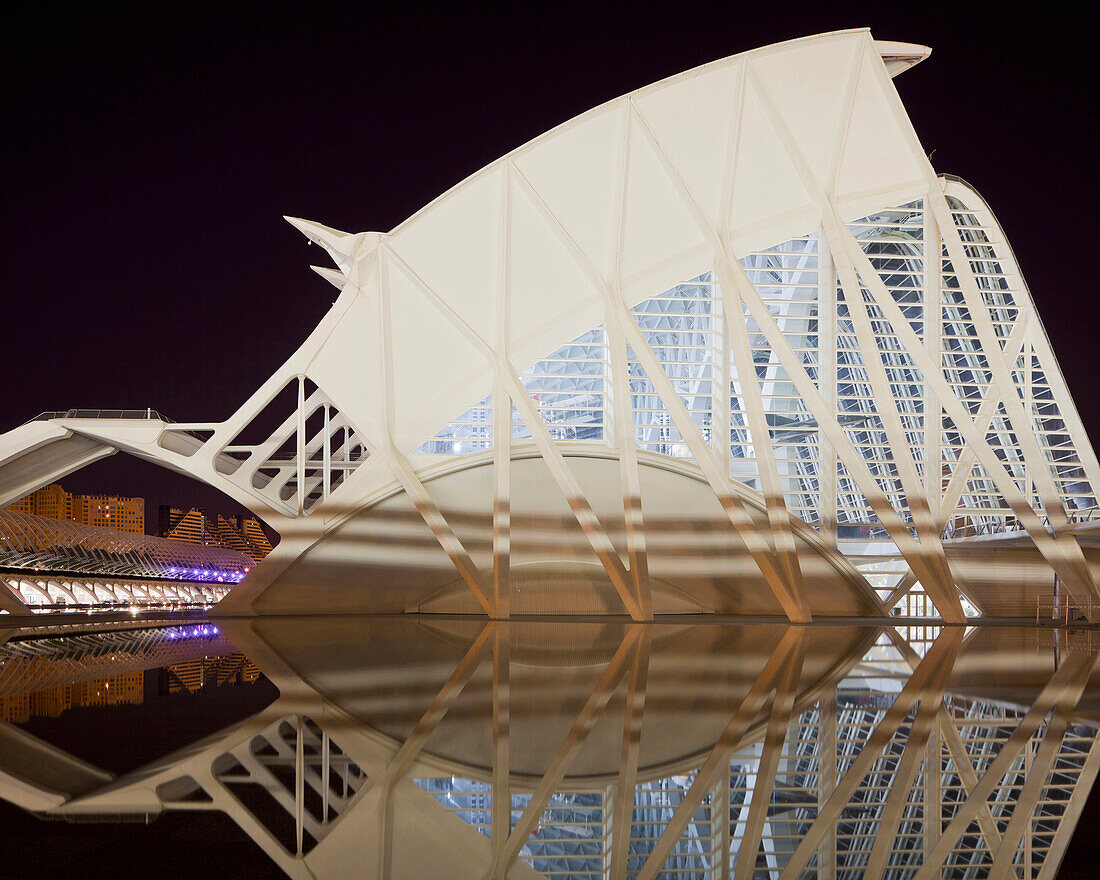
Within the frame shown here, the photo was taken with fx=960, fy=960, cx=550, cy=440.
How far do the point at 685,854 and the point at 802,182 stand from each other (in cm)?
2038

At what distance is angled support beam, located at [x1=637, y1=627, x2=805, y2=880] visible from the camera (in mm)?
3744

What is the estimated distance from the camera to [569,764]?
5.28 m

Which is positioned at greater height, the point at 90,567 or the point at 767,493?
the point at 767,493

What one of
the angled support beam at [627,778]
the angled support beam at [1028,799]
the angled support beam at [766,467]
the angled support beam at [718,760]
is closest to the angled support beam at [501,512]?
the angled support beam at [766,467]

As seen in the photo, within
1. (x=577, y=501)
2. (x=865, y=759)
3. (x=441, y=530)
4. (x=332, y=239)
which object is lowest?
(x=441, y=530)

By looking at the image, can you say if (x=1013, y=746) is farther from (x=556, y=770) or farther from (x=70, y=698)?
(x=70, y=698)

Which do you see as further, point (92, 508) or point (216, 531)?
point (92, 508)

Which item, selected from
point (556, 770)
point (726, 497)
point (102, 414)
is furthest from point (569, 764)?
point (102, 414)

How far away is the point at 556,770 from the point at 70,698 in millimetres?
5208

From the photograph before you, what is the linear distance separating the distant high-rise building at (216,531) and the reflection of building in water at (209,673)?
86899 mm

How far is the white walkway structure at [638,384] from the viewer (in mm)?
21016

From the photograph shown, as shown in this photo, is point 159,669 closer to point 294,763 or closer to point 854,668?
point 294,763

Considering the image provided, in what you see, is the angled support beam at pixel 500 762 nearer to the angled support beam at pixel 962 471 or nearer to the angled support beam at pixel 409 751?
the angled support beam at pixel 409 751

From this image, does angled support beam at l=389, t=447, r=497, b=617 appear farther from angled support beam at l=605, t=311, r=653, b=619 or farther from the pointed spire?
the pointed spire
